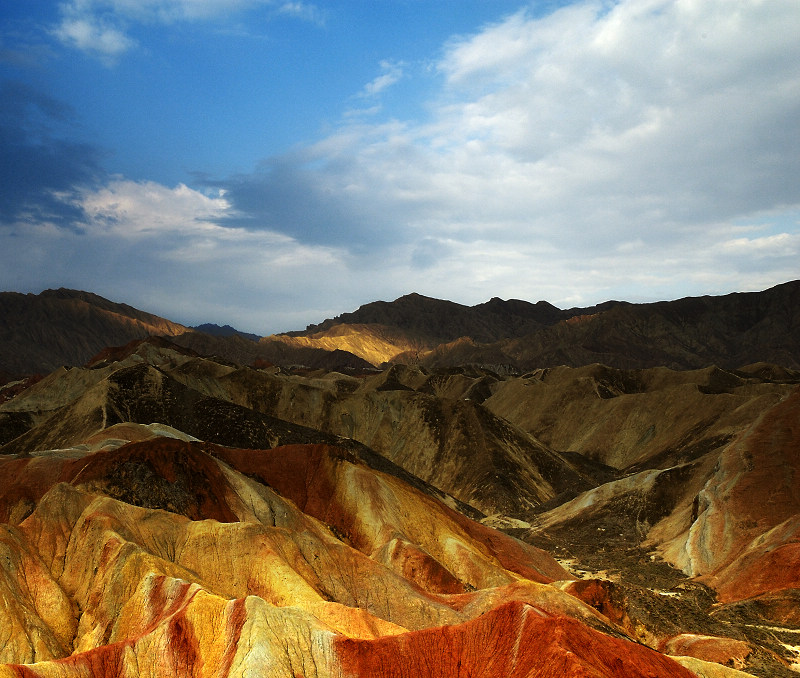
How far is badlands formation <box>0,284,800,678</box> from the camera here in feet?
90.8

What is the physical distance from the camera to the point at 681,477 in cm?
7762

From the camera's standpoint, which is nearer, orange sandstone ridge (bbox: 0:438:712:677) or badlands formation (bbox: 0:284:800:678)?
orange sandstone ridge (bbox: 0:438:712:677)

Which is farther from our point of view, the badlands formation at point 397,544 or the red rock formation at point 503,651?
the badlands formation at point 397,544

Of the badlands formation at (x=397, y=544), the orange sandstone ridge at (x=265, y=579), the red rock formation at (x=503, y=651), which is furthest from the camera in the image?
the badlands formation at (x=397, y=544)

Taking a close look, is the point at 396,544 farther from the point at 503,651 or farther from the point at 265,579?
the point at 503,651

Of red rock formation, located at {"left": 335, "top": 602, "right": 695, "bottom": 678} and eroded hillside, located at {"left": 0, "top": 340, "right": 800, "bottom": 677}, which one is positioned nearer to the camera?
red rock formation, located at {"left": 335, "top": 602, "right": 695, "bottom": 678}

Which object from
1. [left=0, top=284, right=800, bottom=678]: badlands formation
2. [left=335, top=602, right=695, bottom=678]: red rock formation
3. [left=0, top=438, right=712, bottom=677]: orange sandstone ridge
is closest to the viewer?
[left=335, top=602, right=695, bottom=678]: red rock formation

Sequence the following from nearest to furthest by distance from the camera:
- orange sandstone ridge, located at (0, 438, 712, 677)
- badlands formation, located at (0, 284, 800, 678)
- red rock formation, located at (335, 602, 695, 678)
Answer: red rock formation, located at (335, 602, 695, 678) < orange sandstone ridge, located at (0, 438, 712, 677) < badlands formation, located at (0, 284, 800, 678)

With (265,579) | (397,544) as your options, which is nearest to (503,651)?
(265,579)

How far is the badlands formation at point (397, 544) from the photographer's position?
90.8 ft

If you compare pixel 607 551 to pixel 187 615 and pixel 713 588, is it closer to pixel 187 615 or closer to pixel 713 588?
pixel 713 588

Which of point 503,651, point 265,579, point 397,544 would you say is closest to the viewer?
point 503,651

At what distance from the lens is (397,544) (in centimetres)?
5047

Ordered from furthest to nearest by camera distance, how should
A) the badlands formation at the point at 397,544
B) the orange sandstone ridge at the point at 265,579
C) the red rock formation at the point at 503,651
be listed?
the badlands formation at the point at 397,544, the orange sandstone ridge at the point at 265,579, the red rock formation at the point at 503,651
